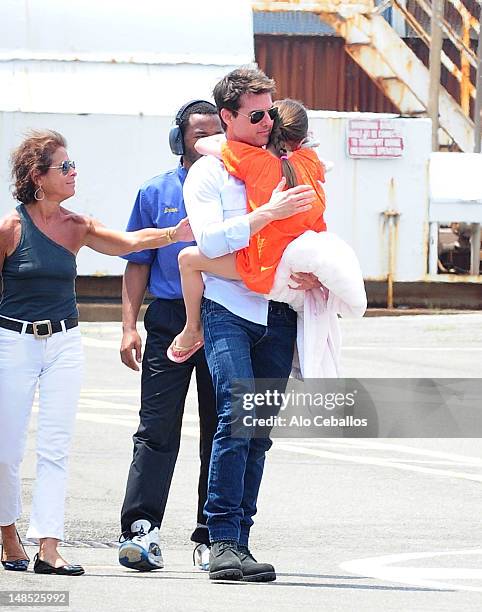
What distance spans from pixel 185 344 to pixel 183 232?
451 mm

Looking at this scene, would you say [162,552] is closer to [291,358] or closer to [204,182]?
[291,358]

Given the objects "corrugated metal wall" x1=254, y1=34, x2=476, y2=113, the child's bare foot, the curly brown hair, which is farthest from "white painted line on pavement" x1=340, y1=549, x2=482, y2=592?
"corrugated metal wall" x1=254, y1=34, x2=476, y2=113

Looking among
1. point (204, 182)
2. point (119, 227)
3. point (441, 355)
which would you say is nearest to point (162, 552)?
point (204, 182)

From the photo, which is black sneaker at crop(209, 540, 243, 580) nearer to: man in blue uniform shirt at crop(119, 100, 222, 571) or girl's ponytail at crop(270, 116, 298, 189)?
man in blue uniform shirt at crop(119, 100, 222, 571)

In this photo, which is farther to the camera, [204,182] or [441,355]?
[441,355]

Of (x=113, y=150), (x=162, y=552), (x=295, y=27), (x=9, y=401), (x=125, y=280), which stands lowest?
(x=162, y=552)

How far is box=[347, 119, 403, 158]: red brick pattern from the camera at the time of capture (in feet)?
65.7

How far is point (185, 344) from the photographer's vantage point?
264 inches

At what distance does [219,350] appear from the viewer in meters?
6.46

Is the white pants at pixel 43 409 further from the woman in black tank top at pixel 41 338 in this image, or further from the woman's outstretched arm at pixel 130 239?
the woman's outstretched arm at pixel 130 239

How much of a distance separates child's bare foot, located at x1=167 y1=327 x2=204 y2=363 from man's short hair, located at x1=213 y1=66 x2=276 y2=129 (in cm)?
87

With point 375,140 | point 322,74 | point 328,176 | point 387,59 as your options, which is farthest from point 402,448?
point 322,74

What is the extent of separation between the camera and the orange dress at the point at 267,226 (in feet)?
21.1

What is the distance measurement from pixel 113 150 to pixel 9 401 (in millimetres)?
13342
